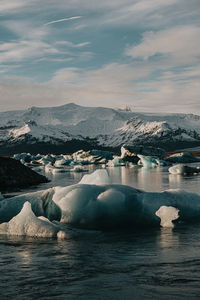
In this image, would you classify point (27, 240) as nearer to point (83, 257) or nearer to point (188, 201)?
point (83, 257)

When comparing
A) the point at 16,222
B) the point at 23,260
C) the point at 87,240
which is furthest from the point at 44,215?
the point at 23,260

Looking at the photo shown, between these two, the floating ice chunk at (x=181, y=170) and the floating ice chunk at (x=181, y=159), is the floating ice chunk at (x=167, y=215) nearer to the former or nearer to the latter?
the floating ice chunk at (x=181, y=170)

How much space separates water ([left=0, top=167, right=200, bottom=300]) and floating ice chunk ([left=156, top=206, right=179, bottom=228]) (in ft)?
2.31

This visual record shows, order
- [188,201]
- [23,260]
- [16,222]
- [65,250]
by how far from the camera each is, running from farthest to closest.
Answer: [188,201], [16,222], [65,250], [23,260]

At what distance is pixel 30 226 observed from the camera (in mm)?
10516

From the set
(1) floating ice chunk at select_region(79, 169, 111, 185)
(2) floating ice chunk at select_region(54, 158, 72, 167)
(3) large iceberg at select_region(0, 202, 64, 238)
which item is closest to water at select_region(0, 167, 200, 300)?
(3) large iceberg at select_region(0, 202, 64, 238)

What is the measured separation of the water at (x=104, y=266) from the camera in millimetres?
6398

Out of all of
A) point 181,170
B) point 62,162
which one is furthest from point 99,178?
point 62,162

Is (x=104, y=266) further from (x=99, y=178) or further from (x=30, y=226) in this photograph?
(x=99, y=178)

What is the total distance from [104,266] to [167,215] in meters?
4.26

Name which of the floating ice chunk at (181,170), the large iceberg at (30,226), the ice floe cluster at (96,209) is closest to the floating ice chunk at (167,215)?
the ice floe cluster at (96,209)

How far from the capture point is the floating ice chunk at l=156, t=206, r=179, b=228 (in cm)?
1141

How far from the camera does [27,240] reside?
1009 centimetres

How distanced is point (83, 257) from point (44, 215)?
3603 millimetres
